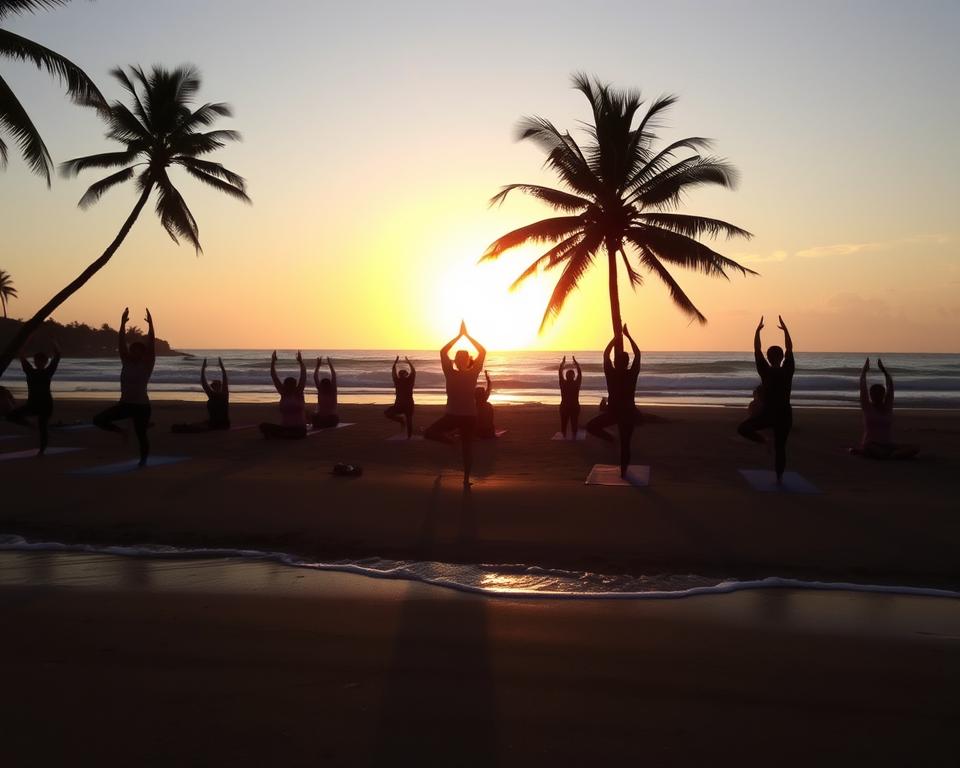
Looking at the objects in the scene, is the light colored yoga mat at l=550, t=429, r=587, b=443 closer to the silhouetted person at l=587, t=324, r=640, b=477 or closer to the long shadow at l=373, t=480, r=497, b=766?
the silhouetted person at l=587, t=324, r=640, b=477

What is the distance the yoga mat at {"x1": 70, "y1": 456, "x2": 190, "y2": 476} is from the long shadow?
22.9 feet

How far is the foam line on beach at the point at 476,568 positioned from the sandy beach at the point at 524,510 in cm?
23

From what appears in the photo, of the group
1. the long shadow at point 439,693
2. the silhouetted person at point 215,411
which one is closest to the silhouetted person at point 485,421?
the silhouetted person at point 215,411

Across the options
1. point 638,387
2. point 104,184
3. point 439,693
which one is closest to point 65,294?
point 104,184

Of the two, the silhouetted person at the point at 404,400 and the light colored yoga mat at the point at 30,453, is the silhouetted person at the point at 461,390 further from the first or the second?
the light colored yoga mat at the point at 30,453

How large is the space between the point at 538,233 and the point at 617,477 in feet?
35.8

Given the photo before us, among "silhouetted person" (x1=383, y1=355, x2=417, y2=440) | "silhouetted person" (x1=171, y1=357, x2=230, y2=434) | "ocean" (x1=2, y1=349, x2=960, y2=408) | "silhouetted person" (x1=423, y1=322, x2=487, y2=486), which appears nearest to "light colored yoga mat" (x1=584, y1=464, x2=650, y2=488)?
"silhouetted person" (x1=423, y1=322, x2=487, y2=486)

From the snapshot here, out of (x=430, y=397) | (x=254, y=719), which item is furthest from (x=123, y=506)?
(x=430, y=397)

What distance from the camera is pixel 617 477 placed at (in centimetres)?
1047

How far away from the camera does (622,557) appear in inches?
250

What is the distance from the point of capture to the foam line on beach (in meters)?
5.37

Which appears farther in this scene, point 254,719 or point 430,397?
point 430,397

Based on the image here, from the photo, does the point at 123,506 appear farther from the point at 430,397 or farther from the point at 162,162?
the point at 430,397

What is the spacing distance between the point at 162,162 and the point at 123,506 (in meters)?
15.5
